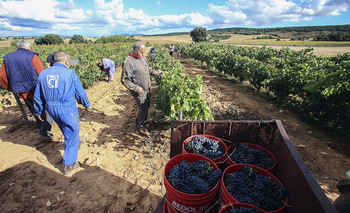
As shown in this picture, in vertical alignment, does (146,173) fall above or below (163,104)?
below

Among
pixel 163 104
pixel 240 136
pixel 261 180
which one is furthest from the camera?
pixel 163 104

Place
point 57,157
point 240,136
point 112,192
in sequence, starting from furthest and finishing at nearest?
point 57,157 < point 112,192 < point 240,136

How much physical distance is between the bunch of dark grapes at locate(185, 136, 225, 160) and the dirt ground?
868mm

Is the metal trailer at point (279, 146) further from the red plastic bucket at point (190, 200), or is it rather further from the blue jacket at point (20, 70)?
the blue jacket at point (20, 70)

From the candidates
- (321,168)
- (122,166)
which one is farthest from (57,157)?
(321,168)

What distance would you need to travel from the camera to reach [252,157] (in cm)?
204

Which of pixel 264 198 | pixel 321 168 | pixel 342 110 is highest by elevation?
pixel 264 198

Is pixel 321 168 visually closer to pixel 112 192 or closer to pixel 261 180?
pixel 261 180

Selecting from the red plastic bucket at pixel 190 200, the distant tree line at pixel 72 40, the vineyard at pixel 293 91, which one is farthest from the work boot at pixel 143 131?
the distant tree line at pixel 72 40

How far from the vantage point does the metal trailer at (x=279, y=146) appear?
51.0 inches

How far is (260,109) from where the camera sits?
6.88m

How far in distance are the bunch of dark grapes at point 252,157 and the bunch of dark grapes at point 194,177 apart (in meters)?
0.46

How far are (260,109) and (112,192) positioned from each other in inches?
243

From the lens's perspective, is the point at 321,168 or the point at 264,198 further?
the point at 321,168
